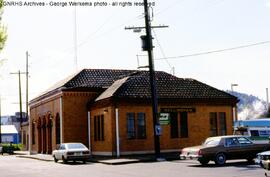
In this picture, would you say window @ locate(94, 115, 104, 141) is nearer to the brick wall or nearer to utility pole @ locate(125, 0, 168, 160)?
the brick wall

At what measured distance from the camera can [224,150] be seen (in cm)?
2441

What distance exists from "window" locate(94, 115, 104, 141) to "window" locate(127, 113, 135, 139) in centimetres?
257

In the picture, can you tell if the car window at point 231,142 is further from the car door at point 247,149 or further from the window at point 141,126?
the window at point 141,126

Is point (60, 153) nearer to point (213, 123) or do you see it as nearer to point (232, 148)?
point (232, 148)

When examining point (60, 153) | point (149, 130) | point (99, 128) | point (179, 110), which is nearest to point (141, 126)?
point (149, 130)

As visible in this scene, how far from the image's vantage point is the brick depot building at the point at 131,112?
37.3 meters

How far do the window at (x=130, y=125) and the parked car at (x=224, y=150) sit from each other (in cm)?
→ 1253

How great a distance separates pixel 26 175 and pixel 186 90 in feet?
66.4

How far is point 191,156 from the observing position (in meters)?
24.6

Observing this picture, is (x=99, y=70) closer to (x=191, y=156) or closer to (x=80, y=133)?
(x=80, y=133)

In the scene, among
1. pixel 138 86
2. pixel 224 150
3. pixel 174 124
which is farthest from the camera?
pixel 138 86

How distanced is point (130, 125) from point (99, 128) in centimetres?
344

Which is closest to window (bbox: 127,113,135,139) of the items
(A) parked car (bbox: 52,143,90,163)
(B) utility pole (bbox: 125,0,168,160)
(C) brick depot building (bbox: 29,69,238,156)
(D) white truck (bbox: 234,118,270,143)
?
(C) brick depot building (bbox: 29,69,238,156)

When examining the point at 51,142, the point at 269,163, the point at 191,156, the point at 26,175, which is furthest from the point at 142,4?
the point at 51,142
